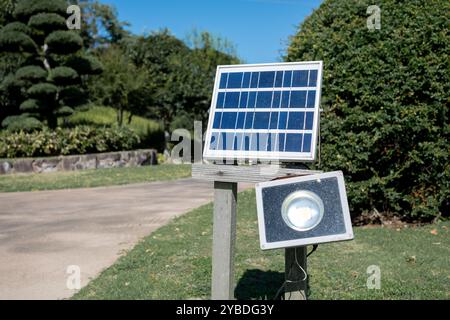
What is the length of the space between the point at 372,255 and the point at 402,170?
176 centimetres

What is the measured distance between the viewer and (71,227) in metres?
7.07

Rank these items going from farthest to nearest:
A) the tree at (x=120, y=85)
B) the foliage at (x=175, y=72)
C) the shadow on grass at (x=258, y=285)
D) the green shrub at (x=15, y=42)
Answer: the foliage at (x=175, y=72)
the tree at (x=120, y=85)
the green shrub at (x=15, y=42)
the shadow on grass at (x=258, y=285)

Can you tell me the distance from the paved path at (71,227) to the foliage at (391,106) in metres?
3.08

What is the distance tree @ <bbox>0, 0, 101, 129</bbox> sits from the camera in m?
15.9

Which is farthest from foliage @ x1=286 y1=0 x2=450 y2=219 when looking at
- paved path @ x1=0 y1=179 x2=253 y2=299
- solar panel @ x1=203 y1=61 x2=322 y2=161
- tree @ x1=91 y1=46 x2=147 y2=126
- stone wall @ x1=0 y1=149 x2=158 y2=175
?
tree @ x1=91 y1=46 x2=147 y2=126

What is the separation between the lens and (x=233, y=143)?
3.56 meters

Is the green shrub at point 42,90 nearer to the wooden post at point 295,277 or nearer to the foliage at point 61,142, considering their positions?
the foliage at point 61,142

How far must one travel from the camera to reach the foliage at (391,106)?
6547 mm

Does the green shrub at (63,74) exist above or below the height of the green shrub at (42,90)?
above

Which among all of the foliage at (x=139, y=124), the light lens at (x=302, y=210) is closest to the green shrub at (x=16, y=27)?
the foliage at (x=139, y=124)

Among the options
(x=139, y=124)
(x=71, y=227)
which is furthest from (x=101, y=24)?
(x=71, y=227)
